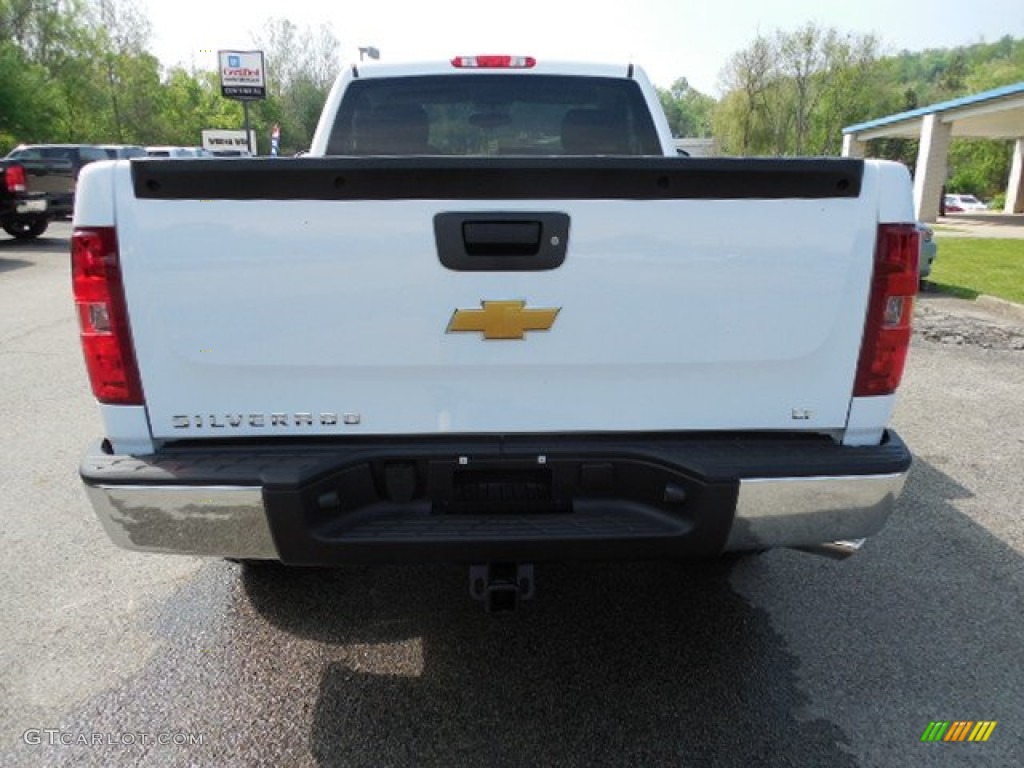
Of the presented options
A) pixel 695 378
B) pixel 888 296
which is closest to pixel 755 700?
pixel 695 378

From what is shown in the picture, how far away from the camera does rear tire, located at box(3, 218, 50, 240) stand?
17.1 meters

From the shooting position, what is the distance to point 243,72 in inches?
883

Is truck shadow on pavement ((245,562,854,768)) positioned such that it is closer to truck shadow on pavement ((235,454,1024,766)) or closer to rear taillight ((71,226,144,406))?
truck shadow on pavement ((235,454,1024,766))

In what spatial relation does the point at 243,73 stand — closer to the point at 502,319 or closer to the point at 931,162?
the point at 931,162

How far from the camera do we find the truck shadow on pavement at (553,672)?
2420mm

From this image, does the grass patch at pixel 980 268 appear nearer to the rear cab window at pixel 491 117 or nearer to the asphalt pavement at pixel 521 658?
the rear cab window at pixel 491 117

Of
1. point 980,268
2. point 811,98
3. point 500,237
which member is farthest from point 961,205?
point 500,237

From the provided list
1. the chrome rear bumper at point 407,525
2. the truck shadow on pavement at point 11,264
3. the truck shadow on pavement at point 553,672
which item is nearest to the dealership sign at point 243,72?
the truck shadow on pavement at point 11,264

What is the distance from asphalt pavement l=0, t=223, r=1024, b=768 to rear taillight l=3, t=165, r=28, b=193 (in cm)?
1458

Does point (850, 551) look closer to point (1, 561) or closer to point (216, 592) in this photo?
point (216, 592)

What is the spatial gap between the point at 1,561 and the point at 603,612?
2.71 m

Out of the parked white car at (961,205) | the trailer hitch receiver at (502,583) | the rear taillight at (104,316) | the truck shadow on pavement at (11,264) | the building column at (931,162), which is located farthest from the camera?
the parked white car at (961,205)

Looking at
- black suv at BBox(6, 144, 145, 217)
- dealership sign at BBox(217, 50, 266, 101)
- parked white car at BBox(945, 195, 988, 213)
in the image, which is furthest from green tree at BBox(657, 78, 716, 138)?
black suv at BBox(6, 144, 145, 217)

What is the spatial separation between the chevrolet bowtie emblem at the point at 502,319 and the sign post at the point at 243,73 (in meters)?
22.2
